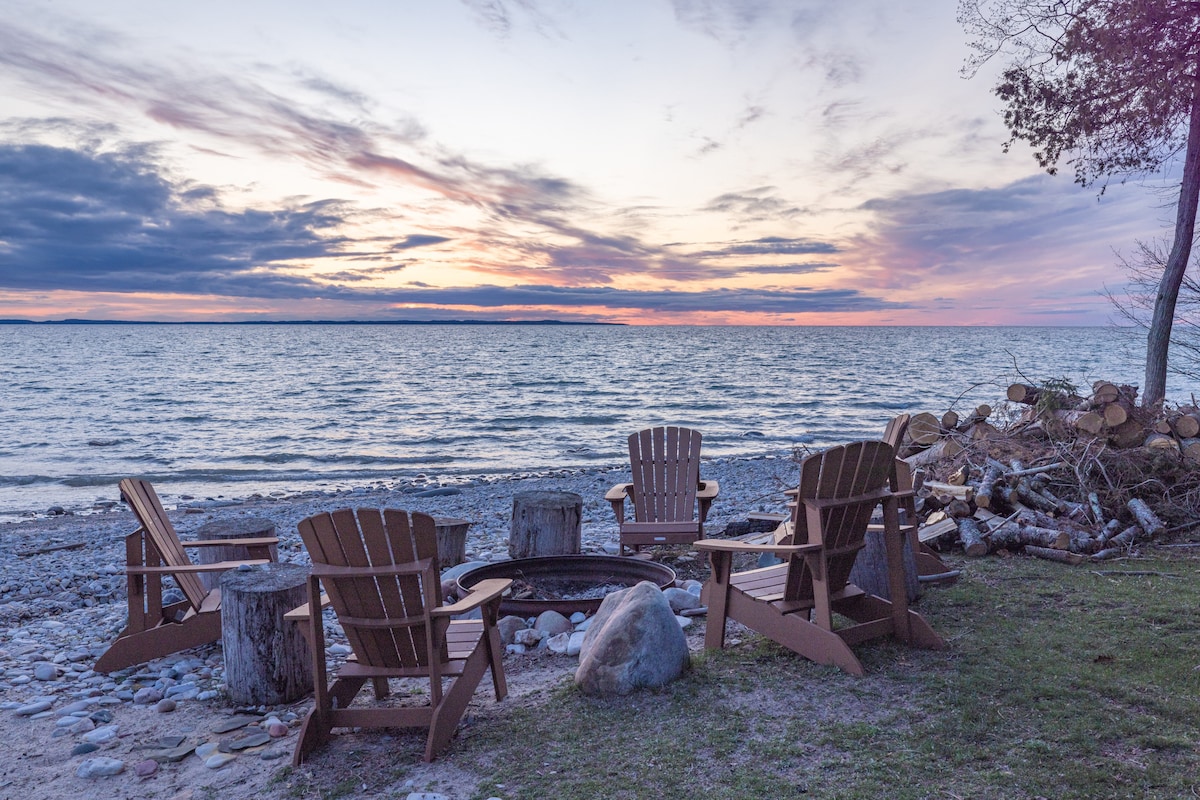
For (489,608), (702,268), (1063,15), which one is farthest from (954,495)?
(702,268)

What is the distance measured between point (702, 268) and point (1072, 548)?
89.0ft

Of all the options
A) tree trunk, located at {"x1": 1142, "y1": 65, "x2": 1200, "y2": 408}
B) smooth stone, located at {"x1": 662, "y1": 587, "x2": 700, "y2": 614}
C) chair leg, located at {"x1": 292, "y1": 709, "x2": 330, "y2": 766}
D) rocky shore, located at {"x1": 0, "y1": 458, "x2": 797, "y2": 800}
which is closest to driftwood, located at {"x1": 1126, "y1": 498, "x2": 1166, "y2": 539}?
tree trunk, located at {"x1": 1142, "y1": 65, "x2": 1200, "y2": 408}

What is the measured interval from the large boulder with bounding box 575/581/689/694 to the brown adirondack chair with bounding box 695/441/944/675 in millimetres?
403

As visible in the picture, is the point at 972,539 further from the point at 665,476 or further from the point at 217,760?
the point at 217,760

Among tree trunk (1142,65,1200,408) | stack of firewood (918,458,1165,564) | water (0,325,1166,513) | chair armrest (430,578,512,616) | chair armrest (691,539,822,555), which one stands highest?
tree trunk (1142,65,1200,408)

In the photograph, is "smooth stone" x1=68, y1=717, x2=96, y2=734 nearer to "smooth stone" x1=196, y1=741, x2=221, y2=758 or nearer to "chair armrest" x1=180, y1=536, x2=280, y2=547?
"smooth stone" x1=196, y1=741, x2=221, y2=758

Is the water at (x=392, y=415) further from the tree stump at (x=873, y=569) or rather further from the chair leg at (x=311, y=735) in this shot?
the chair leg at (x=311, y=735)

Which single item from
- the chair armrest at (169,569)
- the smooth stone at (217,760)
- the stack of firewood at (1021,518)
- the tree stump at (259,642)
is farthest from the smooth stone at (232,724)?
the stack of firewood at (1021,518)

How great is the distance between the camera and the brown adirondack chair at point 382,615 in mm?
2859

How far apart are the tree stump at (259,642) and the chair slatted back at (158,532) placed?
754 millimetres

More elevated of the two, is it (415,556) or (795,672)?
(415,556)

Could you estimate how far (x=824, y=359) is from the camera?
154 feet

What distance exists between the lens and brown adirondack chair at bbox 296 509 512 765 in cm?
286

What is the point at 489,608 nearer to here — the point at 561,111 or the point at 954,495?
the point at 954,495
